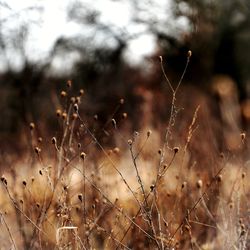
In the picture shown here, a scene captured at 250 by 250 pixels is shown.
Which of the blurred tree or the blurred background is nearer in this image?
the blurred background

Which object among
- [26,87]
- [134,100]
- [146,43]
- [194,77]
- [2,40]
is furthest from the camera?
[194,77]

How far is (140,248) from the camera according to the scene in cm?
395

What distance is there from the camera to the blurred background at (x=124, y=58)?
657cm

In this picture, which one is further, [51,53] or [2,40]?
[51,53]

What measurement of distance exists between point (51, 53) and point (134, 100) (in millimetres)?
7042

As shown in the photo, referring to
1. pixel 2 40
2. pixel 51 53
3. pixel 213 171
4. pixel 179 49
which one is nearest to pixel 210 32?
pixel 179 49

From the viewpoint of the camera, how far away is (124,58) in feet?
47.1

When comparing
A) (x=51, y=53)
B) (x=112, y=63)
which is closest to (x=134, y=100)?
(x=112, y=63)

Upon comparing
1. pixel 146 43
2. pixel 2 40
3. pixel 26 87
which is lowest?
pixel 146 43

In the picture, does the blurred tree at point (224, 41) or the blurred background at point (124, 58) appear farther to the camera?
the blurred tree at point (224, 41)

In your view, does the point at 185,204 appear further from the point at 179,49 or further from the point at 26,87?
the point at 179,49

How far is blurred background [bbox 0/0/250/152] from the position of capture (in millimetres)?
6574

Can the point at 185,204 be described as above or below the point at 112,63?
above

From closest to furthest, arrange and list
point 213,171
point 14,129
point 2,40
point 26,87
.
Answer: point 213,171, point 2,40, point 26,87, point 14,129
